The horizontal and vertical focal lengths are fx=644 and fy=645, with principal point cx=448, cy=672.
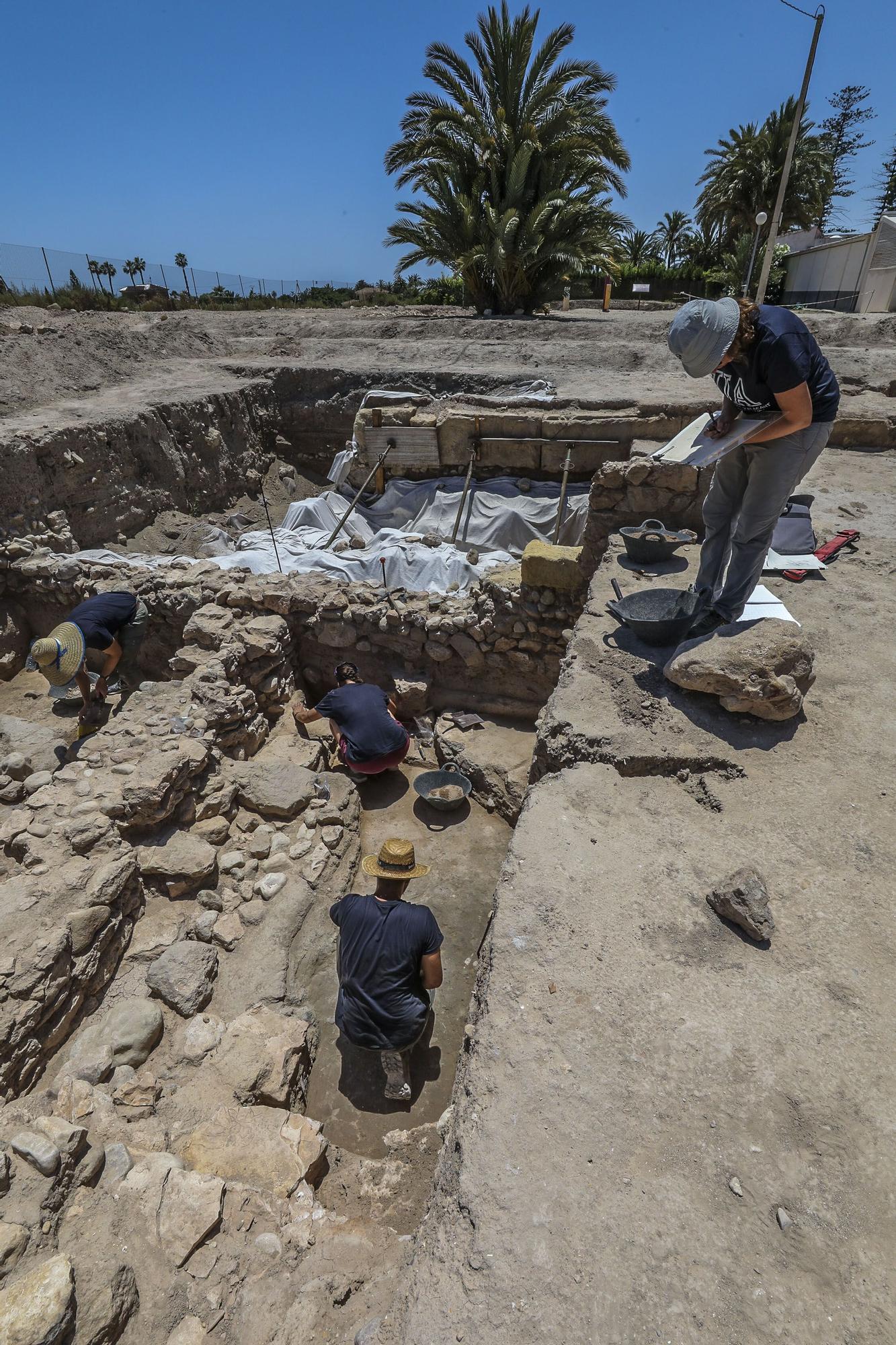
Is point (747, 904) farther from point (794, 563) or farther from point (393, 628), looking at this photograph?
point (393, 628)

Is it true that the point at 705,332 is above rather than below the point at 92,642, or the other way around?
above

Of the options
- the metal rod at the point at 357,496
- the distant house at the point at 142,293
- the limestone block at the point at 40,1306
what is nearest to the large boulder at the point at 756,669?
the limestone block at the point at 40,1306

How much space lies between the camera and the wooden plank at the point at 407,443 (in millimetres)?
9133

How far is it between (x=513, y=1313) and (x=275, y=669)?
17.8ft

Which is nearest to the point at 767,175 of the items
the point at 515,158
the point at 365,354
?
the point at 515,158

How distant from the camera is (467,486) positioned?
8.45 meters

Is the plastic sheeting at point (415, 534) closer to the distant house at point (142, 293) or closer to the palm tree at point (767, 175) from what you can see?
the distant house at point (142, 293)

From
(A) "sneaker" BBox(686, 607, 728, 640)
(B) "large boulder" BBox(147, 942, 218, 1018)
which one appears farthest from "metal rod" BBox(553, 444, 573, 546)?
(B) "large boulder" BBox(147, 942, 218, 1018)

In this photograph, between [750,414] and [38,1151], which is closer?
[38,1151]

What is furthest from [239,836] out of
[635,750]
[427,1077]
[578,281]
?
[578,281]

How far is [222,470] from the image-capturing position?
34.8 feet

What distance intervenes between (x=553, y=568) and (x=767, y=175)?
26242 mm

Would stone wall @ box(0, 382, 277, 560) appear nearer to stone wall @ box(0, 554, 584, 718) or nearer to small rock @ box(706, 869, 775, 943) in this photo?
stone wall @ box(0, 554, 584, 718)

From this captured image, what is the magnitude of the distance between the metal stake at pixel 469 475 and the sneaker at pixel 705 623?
16.7 feet
